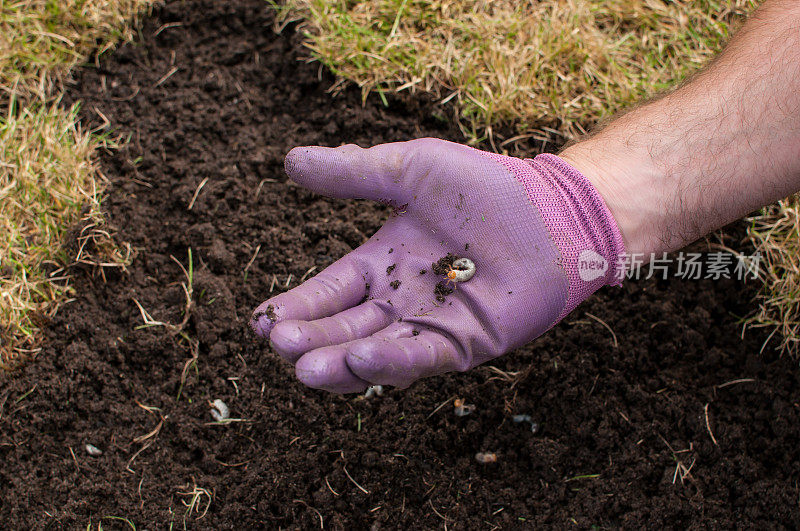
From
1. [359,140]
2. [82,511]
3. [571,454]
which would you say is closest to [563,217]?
[571,454]

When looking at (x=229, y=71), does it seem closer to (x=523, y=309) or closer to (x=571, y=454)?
(x=523, y=309)

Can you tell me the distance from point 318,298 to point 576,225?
2.59 ft

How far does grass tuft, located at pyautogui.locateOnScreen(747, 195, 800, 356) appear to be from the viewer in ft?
7.02

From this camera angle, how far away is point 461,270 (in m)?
1.79

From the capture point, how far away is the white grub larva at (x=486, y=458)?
6.43 feet

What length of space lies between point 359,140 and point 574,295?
116 centimetres

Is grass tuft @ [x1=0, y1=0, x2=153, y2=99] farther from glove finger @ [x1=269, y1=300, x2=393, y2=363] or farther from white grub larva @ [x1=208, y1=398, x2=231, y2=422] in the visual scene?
glove finger @ [x1=269, y1=300, x2=393, y2=363]

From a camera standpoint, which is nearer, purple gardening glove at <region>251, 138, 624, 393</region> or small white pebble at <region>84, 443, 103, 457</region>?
purple gardening glove at <region>251, 138, 624, 393</region>

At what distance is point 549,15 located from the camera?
2.77 m

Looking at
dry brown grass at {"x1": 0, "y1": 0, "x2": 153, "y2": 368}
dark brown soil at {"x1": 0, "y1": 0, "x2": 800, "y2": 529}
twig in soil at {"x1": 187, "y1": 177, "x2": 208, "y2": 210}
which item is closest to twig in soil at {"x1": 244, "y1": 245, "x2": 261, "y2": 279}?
dark brown soil at {"x1": 0, "y1": 0, "x2": 800, "y2": 529}

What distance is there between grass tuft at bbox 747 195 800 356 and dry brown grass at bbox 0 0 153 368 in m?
2.32

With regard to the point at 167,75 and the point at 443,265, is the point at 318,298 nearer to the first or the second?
the point at 443,265

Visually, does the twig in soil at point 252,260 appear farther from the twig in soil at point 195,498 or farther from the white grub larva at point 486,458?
the white grub larva at point 486,458

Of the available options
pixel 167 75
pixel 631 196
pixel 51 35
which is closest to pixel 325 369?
pixel 631 196
